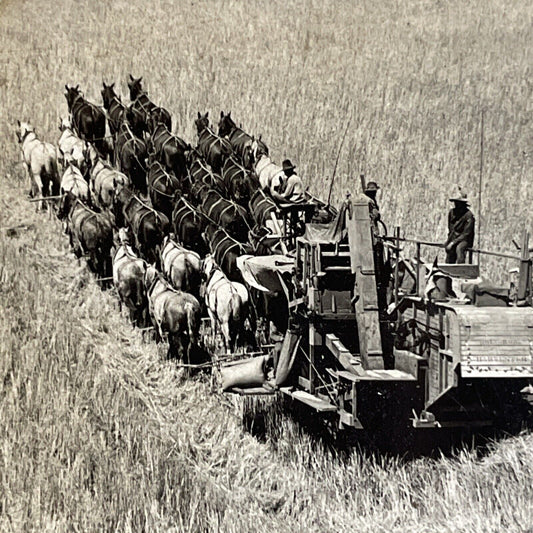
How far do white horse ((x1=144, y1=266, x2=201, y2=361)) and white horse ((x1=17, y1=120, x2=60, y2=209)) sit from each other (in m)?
5.38

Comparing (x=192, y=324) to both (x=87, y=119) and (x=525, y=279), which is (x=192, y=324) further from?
(x=87, y=119)

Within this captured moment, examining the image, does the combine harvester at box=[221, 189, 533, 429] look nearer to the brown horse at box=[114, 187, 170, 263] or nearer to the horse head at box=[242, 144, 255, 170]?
the brown horse at box=[114, 187, 170, 263]

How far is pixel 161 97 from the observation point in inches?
928

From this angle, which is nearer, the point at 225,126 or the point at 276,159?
the point at 225,126

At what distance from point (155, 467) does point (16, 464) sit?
138 cm

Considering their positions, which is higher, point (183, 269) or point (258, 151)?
point (258, 151)

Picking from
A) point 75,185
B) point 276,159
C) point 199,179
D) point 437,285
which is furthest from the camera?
point 276,159

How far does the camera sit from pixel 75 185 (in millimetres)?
15531

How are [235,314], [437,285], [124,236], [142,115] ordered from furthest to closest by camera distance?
[142,115] → [124,236] → [235,314] → [437,285]

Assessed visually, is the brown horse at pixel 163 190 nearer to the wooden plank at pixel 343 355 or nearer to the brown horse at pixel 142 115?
the brown horse at pixel 142 115

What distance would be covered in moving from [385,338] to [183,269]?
5.01m

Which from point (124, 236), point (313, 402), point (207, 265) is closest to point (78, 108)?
point (124, 236)

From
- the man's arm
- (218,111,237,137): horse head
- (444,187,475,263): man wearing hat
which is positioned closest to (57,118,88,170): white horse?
(218,111,237,137): horse head

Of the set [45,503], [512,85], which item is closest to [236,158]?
[512,85]
